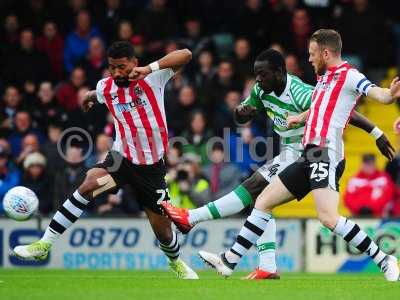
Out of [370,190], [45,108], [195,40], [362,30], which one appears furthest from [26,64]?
[370,190]

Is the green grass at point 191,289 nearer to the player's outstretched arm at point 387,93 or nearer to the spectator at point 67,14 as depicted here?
the player's outstretched arm at point 387,93

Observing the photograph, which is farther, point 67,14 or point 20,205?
point 67,14

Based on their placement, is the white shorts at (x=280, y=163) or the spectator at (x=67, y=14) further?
the spectator at (x=67, y=14)

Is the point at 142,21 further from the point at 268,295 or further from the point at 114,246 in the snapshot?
the point at 268,295

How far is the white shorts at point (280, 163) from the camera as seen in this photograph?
1126 cm

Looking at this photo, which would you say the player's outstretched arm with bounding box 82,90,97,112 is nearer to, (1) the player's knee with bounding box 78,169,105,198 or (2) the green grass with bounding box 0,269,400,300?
(1) the player's knee with bounding box 78,169,105,198

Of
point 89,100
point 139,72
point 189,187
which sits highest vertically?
point 139,72

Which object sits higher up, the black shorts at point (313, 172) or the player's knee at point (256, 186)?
the black shorts at point (313, 172)

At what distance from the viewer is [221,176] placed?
16688 millimetres

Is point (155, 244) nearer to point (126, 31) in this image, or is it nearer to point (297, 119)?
point (126, 31)

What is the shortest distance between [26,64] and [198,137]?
3518 millimetres

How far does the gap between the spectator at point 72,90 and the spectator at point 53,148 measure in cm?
66

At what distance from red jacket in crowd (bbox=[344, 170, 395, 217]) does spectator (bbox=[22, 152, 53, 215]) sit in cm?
437

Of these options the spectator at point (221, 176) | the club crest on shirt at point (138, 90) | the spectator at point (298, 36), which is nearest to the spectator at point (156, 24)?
the spectator at point (298, 36)
